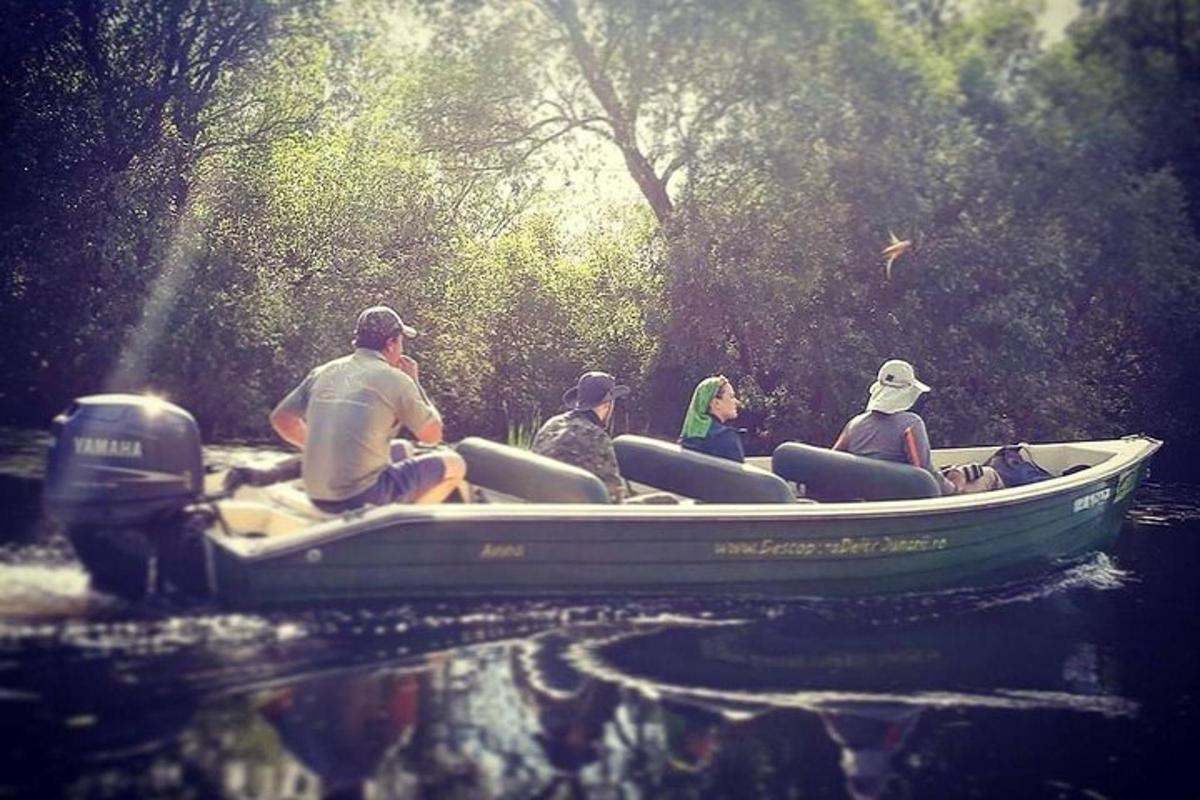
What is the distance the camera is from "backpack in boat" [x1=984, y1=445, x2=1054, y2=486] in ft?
29.0

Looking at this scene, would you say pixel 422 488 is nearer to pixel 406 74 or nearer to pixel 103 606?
pixel 103 606

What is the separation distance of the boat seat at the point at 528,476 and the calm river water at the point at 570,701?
57 centimetres

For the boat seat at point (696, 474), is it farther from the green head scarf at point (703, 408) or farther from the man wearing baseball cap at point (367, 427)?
the man wearing baseball cap at point (367, 427)

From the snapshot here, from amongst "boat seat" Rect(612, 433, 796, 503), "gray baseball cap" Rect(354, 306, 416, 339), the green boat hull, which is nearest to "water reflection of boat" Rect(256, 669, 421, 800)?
the green boat hull

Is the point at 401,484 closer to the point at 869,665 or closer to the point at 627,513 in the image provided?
the point at 627,513

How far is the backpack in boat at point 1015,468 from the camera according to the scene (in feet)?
29.0

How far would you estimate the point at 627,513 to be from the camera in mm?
6336

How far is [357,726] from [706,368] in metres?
11.2

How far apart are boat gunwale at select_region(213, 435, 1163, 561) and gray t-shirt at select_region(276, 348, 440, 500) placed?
0.24 metres

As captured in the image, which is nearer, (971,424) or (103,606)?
(103,606)

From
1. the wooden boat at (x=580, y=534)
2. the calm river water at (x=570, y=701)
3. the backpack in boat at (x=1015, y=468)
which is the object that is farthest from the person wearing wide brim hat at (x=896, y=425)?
the backpack in boat at (x=1015, y=468)

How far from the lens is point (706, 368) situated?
50.2ft

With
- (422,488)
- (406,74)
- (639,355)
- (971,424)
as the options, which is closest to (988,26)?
(971,424)

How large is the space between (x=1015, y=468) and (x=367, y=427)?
4777mm
